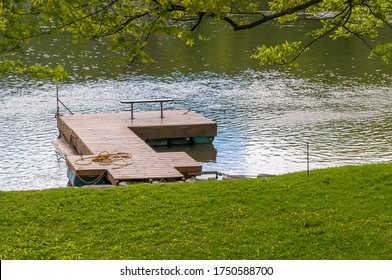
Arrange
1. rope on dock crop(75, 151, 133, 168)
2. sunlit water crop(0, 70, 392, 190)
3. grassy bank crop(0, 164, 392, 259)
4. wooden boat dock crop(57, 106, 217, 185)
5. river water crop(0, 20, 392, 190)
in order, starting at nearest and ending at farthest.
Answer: grassy bank crop(0, 164, 392, 259), wooden boat dock crop(57, 106, 217, 185), rope on dock crop(75, 151, 133, 168), sunlit water crop(0, 70, 392, 190), river water crop(0, 20, 392, 190)

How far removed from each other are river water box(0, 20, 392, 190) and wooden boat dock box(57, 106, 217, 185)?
0.95 metres

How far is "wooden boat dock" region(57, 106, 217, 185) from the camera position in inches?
771

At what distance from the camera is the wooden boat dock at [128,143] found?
64.3ft

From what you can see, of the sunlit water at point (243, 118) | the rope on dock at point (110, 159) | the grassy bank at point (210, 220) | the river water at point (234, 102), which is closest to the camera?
the grassy bank at point (210, 220)

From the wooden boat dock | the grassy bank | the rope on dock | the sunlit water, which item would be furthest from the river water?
the grassy bank

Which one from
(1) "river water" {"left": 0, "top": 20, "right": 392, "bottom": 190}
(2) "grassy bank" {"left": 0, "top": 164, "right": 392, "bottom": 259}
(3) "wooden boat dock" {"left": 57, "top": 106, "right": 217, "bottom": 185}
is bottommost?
(1) "river water" {"left": 0, "top": 20, "right": 392, "bottom": 190}

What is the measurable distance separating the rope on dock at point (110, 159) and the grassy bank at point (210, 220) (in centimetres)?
700

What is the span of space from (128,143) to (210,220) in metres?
12.7

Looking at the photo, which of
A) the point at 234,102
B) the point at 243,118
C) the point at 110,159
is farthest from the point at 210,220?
the point at 234,102

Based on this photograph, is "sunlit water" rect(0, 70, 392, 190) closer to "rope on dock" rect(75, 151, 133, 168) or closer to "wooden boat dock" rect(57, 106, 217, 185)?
"wooden boat dock" rect(57, 106, 217, 185)

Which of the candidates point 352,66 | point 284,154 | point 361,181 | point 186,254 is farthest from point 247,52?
point 186,254

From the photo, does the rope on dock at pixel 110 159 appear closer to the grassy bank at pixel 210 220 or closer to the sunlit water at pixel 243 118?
the sunlit water at pixel 243 118

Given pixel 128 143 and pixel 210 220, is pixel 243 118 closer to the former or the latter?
pixel 128 143

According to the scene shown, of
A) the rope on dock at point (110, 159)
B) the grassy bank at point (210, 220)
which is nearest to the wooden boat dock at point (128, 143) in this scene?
the rope on dock at point (110, 159)
